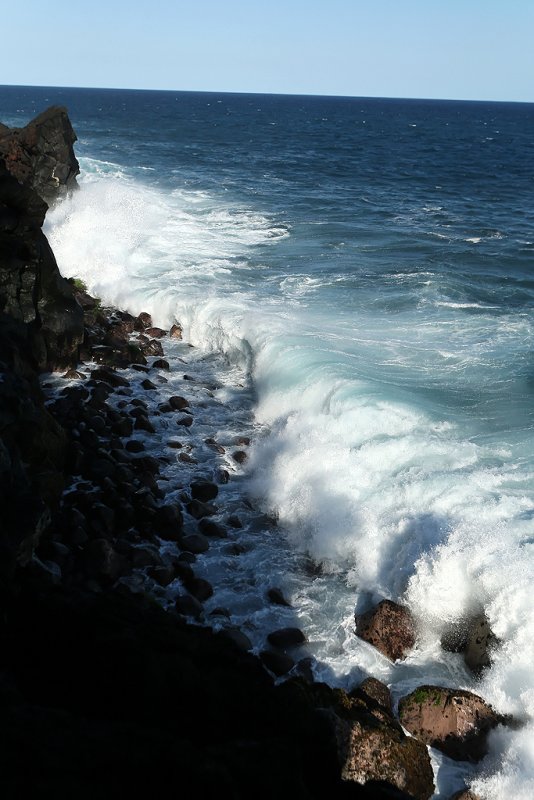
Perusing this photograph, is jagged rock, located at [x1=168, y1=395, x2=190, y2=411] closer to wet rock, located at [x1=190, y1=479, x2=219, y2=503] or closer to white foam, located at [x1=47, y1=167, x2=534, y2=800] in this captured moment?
white foam, located at [x1=47, y1=167, x2=534, y2=800]

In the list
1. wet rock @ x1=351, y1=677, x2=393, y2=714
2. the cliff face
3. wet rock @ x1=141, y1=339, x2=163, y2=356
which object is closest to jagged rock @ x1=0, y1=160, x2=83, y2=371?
the cliff face

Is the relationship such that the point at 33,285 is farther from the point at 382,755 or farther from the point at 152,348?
the point at 382,755

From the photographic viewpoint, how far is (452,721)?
29.4ft

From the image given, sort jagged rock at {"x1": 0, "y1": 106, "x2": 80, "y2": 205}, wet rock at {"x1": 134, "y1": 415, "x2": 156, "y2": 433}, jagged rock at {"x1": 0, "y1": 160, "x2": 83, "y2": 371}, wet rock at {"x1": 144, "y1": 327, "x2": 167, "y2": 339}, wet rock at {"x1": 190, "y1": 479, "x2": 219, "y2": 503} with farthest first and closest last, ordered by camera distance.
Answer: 1. jagged rock at {"x1": 0, "y1": 106, "x2": 80, "y2": 205}
2. wet rock at {"x1": 144, "y1": 327, "x2": 167, "y2": 339}
3. wet rock at {"x1": 134, "y1": 415, "x2": 156, "y2": 433}
4. jagged rock at {"x1": 0, "y1": 160, "x2": 83, "y2": 371}
5. wet rock at {"x1": 190, "y1": 479, "x2": 219, "y2": 503}

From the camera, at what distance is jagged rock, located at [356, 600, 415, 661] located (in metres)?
10.3

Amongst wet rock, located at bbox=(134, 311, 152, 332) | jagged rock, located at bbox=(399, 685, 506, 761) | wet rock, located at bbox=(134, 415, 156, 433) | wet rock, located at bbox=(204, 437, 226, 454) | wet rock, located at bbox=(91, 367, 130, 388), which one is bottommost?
jagged rock, located at bbox=(399, 685, 506, 761)

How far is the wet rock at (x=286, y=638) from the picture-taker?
10.3 m

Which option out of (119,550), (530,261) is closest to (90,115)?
(530,261)

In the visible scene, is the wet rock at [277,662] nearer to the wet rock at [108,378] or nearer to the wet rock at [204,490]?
the wet rock at [204,490]

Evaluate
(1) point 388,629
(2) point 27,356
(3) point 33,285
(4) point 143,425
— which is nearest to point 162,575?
(1) point 388,629

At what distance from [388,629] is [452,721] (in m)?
1.68

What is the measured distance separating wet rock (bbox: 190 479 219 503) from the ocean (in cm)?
48

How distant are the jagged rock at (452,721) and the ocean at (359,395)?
183mm

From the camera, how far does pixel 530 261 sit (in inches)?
1162
